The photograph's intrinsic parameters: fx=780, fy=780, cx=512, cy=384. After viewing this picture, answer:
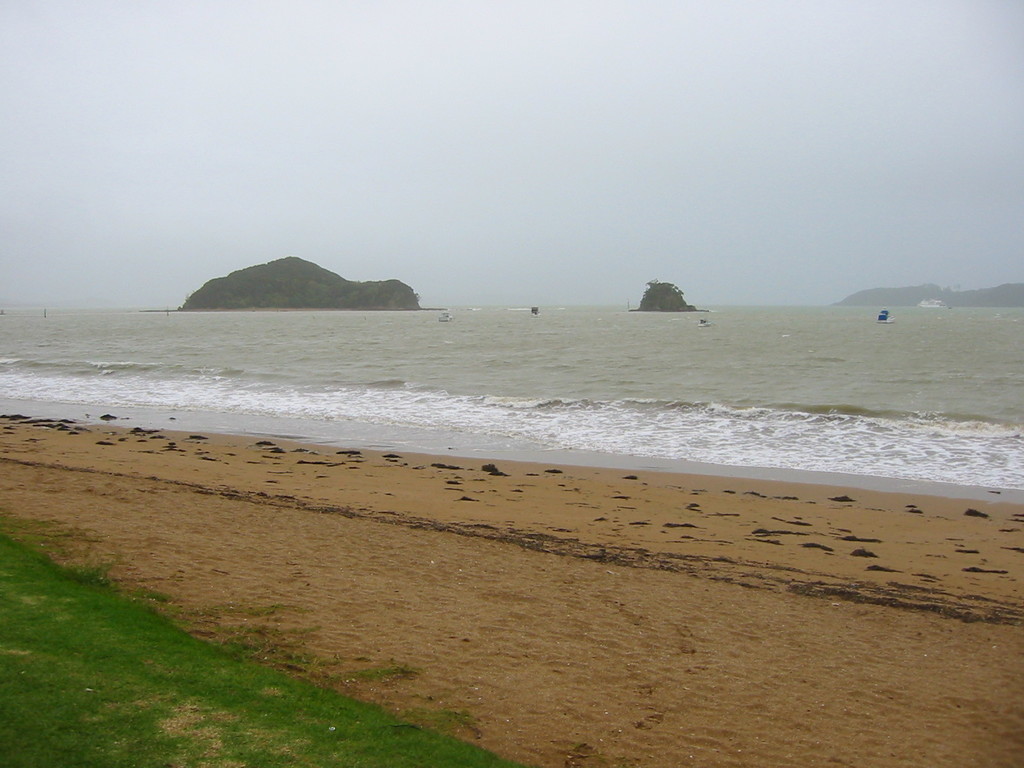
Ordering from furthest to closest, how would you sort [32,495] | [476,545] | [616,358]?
[616,358] → [32,495] → [476,545]

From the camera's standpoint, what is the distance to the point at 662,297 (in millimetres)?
163500

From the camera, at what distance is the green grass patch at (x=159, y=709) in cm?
320

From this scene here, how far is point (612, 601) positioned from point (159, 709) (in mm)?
3683

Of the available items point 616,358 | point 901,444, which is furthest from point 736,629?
point 616,358

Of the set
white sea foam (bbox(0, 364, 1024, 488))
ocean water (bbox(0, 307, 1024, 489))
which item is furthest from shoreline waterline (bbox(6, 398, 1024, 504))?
white sea foam (bbox(0, 364, 1024, 488))

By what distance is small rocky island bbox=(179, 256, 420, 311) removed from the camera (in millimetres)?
185375

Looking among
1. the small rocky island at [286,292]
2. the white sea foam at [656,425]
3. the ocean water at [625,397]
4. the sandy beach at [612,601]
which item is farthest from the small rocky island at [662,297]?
the sandy beach at [612,601]

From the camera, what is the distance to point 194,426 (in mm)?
18578

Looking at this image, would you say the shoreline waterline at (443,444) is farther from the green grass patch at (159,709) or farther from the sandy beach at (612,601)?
the green grass patch at (159,709)

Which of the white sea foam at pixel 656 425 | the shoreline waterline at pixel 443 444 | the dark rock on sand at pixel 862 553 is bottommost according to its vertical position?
the dark rock on sand at pixel 862 553

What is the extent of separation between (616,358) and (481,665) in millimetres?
32606

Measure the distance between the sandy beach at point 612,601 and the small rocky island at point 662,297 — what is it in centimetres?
15450

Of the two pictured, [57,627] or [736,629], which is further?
[736,629]

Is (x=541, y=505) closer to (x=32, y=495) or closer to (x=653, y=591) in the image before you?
(x=653, y=591)
